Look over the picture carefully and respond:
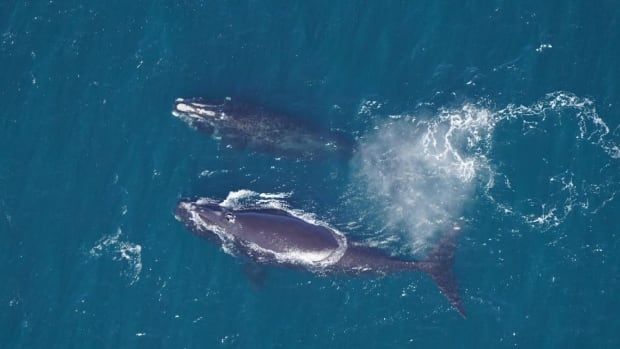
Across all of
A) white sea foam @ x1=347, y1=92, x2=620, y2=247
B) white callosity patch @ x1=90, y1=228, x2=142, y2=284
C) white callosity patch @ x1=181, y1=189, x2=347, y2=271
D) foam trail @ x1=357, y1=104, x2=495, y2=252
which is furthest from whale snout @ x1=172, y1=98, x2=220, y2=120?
foam trail @ x1=357, y1=104, x2=495, y2=252

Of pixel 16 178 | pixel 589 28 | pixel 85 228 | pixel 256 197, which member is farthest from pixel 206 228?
pixel 589 28

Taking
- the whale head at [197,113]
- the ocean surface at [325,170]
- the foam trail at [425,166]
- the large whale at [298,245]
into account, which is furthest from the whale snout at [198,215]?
the foam trail at [425,166]

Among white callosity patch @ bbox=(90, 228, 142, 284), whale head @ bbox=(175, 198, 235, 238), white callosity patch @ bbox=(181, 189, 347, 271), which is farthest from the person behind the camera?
whale head @ bbox=(175, 198, 235, 238)

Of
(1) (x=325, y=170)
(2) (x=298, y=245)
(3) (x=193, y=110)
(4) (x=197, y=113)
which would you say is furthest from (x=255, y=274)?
(3) (x=193, y=110)

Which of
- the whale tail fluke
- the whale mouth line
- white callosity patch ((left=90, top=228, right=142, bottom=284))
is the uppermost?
the whale tail fluke

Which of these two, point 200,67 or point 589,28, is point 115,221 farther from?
point 589,28

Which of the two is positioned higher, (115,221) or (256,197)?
(256,197)

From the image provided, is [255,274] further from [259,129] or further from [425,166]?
[425,166]

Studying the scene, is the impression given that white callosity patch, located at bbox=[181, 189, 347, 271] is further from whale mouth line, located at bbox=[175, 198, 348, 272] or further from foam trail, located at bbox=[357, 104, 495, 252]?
foam trail, located at bbox=[357, 104, 495, 252]
